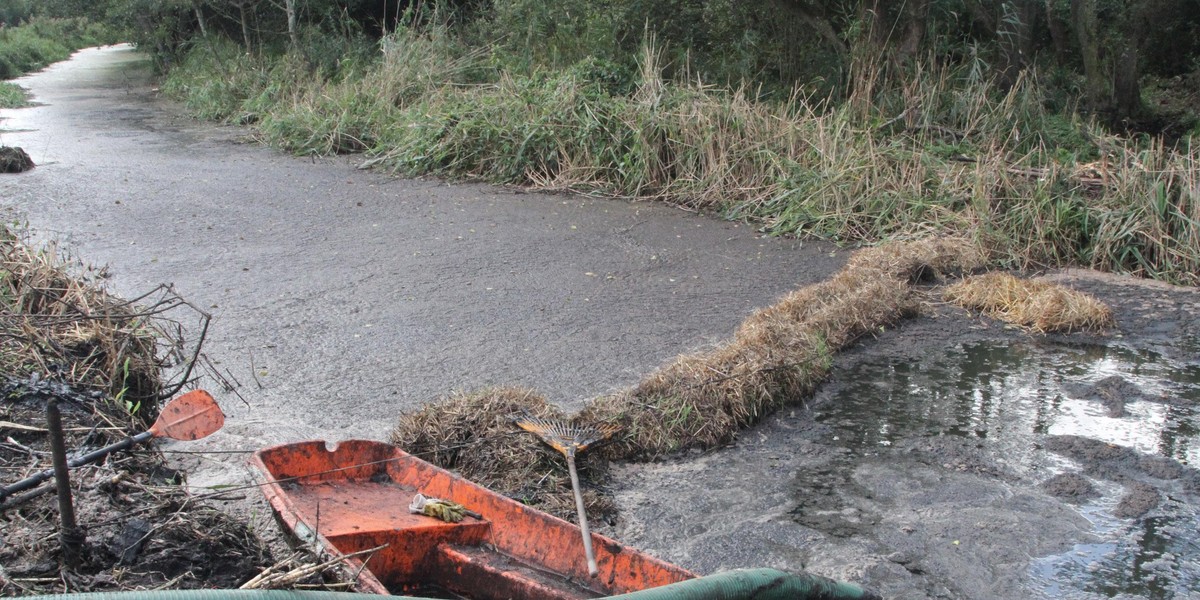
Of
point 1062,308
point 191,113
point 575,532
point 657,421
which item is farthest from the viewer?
point 191,113

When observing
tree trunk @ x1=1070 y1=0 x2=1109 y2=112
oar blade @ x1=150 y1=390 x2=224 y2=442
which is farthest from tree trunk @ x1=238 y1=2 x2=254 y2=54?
oar blade @ x1=150 y1=390 x2=224 y2=442

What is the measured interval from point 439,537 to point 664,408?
168 cm

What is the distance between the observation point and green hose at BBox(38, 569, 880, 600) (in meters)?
2.19

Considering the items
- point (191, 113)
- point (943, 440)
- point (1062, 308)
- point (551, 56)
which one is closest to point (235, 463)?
point (943, 440)

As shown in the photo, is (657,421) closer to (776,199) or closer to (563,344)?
(563,344)

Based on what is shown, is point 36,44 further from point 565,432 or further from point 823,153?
point 565,432

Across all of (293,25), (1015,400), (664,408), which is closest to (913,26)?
(1015,400)

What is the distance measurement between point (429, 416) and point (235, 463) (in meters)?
0.87

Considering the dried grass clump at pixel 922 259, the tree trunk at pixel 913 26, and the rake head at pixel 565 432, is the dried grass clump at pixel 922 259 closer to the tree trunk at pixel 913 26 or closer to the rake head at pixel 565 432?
the rake head at pixel 565 432

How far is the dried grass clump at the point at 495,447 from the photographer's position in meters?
4.40

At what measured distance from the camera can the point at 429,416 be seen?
15.5 ft

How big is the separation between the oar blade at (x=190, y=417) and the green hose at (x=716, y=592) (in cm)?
114

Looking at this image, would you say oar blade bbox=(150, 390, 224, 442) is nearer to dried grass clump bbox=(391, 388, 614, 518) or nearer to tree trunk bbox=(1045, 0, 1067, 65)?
dried grass clump bbox=(391, 388, 614, 518)

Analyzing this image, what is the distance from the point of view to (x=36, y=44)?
139 ft
